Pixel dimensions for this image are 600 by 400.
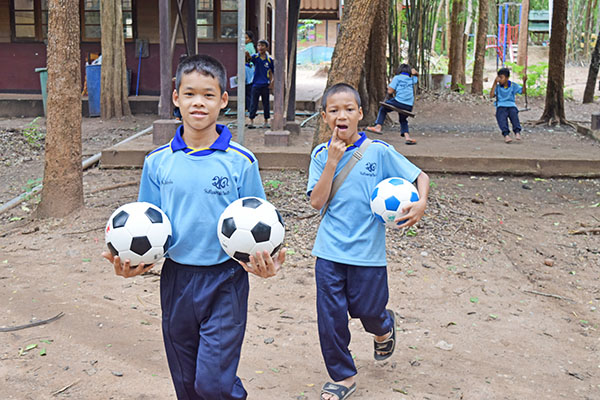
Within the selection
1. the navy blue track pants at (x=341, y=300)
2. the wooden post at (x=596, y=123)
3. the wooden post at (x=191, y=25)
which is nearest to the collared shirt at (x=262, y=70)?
the wooden post at (x=191, y=25)

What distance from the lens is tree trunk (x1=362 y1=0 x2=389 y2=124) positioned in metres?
11.6

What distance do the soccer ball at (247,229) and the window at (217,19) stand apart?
12.4 metres

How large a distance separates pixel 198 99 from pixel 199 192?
355mm

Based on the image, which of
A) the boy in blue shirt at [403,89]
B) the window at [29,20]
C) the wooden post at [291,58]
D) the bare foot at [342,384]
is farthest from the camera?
the window at [29,20]

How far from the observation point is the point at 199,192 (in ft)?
8.08

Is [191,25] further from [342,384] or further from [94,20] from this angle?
[342,384]

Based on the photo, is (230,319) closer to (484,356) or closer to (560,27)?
(484,356)

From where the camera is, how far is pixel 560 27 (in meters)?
12.7

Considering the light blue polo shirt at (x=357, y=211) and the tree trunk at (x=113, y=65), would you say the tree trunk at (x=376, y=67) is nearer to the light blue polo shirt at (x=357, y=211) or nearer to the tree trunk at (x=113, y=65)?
the tree trunk at (x=113, y=65)

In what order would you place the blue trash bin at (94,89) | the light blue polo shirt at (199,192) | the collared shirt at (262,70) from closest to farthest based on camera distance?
the light blue polo shirt at (199,192) < the collared shirt at (262,70) < the blue trash bin at (94,89)

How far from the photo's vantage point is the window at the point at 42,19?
14758 mm

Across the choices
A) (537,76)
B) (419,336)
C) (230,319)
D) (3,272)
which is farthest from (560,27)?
(230,319)

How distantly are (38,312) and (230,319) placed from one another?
2421 millimetres

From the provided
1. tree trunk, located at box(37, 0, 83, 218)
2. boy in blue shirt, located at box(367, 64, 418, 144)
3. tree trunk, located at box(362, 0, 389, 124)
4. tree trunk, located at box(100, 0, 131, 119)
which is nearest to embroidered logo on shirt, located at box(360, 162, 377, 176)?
tree trunk, located at box(37, 0, 83, 218)
